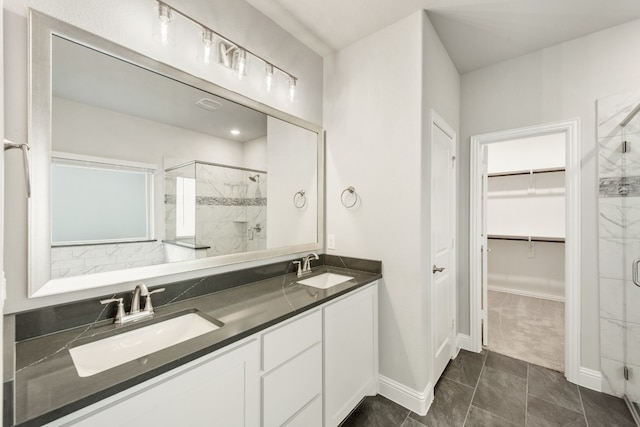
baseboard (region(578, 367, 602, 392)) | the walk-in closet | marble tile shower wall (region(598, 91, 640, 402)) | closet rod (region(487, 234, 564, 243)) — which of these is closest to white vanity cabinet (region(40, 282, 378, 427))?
baseboard (region(578, 367, 602, 392))

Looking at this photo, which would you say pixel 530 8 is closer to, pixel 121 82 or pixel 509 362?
pixel 121 82

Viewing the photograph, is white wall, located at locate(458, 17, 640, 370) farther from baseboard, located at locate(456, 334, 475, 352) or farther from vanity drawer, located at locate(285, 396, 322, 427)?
vanity drawer, located at locate(285, 396, 322, 427)

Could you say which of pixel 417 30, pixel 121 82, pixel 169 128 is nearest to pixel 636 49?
pixel 417 30

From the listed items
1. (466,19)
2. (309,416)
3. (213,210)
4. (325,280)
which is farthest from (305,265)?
(466,19)

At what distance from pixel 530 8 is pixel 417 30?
30.9 inches

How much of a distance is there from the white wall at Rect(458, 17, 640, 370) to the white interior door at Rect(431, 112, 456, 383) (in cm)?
62

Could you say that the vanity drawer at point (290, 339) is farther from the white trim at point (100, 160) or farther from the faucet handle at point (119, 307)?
the white trim at point (100, 160)

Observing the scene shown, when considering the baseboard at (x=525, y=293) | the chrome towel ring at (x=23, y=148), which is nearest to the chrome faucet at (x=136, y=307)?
the chrome towel ring at (x=23, y=148)

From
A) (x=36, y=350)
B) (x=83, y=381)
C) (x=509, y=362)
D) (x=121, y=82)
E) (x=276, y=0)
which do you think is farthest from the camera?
(x=509, y=362)

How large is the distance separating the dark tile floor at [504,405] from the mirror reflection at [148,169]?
4.65 feet

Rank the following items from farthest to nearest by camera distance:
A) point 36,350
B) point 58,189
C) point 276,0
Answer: point 276,0, point 58,189, point 36,350

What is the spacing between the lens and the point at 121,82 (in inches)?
52.1

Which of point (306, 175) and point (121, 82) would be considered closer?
point (121, 82)

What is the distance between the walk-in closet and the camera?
380 cm
